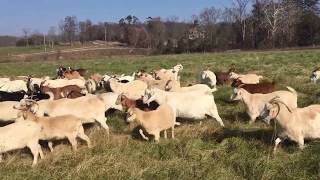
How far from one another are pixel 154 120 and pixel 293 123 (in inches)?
122

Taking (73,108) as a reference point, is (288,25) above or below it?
above

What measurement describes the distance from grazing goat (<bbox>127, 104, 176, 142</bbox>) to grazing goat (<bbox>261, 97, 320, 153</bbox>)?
97.1 inches

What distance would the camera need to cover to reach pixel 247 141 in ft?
32.3

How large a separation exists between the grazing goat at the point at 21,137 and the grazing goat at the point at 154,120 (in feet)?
6.89

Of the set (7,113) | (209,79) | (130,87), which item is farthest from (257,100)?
(209,79)

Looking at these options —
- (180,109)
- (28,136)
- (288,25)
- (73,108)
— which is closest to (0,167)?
(28,136)

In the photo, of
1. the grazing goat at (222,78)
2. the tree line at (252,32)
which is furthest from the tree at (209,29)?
the grazing goat at (222,78)

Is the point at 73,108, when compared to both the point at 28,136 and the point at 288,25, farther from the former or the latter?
the point at 288,25

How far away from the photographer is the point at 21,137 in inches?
372

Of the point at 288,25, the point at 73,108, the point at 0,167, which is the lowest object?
the point at 0,167

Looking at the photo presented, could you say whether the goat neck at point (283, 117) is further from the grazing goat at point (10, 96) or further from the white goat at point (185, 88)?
the grazing goat at point (10, 96)

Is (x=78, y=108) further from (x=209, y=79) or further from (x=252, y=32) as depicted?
(x=252, y=32)

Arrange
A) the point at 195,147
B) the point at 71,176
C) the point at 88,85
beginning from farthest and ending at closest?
the point at 88,85 < the point at 195,147 < the point at 71,176

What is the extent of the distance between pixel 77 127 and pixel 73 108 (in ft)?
5.69
